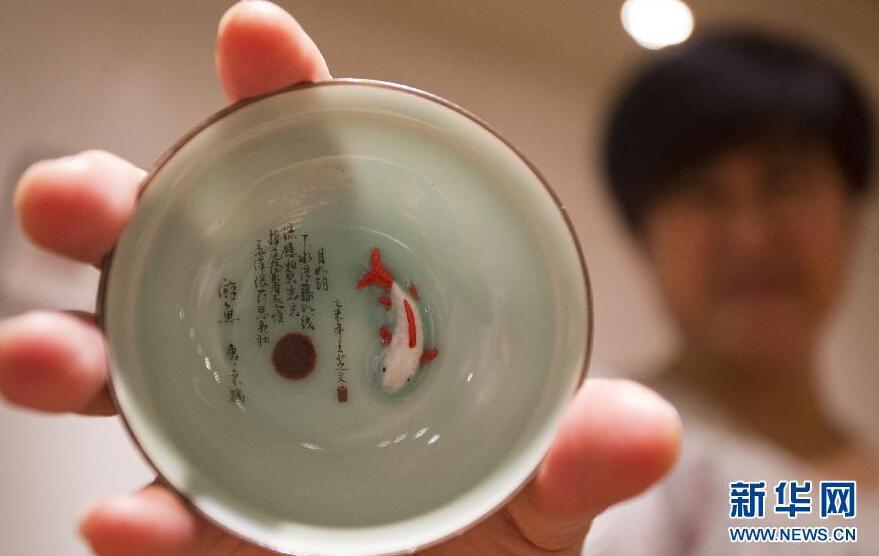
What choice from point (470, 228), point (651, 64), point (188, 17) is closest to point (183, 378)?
point (470, 228)

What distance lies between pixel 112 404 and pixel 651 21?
2.51 feet

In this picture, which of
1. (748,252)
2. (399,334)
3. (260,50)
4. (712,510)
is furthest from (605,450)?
(748,252)

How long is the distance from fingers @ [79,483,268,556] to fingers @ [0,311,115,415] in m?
0.05

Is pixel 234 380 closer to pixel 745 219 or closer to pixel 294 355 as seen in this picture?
pixel 294 355

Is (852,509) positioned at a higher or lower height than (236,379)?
lower

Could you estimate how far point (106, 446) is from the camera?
625mm

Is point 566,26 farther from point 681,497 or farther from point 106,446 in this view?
point 106,446

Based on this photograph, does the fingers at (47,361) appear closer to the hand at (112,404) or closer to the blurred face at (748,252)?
the hand at (112,404)

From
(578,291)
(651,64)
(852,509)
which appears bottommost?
(852,509)

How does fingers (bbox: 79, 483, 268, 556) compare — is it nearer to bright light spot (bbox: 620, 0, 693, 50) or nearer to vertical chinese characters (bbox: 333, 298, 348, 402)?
vertical chinese characters (bbox: 333, 298, 348, 402)

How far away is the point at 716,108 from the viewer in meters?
0.88

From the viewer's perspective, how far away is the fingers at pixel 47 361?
31 centimetres

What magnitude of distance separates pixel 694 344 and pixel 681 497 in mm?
202

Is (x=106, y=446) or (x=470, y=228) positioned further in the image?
(x=106, y=446)
